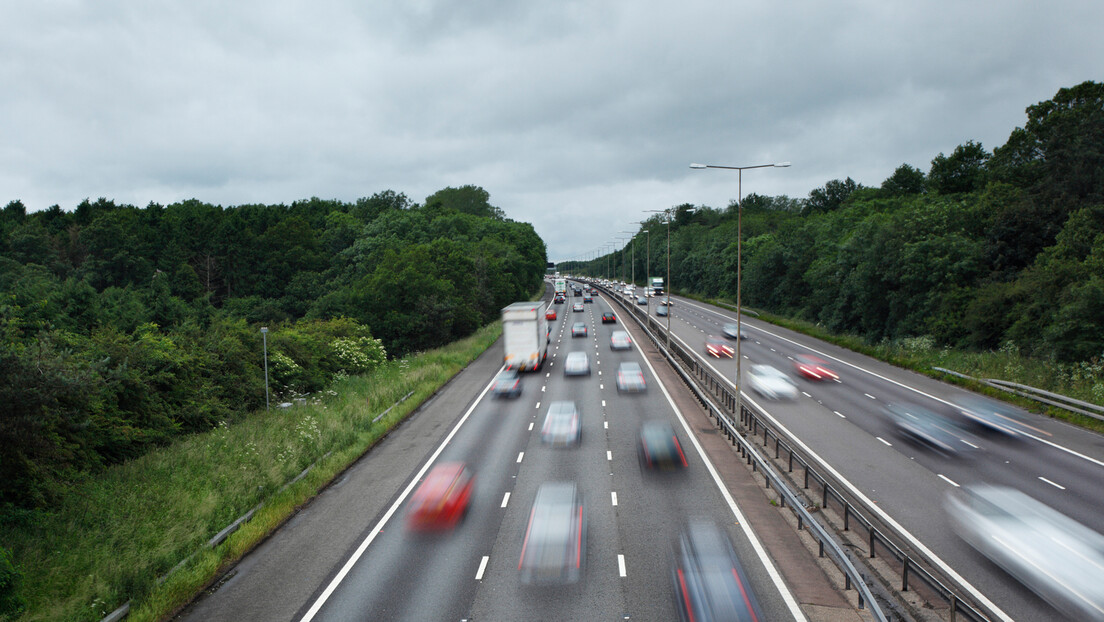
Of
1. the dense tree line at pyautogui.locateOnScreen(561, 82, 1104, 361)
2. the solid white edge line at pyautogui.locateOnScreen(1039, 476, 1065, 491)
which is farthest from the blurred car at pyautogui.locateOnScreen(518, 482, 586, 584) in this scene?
the dense tree line at pyautogui.locateOnScreen(561, 82, 1104, 361)

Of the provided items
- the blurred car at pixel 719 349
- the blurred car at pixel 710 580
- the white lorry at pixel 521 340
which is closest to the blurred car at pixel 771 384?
the blurred car at pixel 719 349

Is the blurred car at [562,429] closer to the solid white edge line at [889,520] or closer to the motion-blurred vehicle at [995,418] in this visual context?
the solid white edge line at [889,520]

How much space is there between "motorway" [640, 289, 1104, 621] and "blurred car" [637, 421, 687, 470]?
5.40 m

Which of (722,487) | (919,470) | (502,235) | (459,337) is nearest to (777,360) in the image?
(919,470)

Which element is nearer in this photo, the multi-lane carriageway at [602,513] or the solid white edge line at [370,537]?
the multi-lane carriageway at [602,513]

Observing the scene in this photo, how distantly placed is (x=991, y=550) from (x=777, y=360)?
34873 mm

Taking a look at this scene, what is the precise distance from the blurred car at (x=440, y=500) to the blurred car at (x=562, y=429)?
16.9ft

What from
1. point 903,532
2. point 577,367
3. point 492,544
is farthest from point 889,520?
point 577,367

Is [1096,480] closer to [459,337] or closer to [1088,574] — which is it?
[1088,574]

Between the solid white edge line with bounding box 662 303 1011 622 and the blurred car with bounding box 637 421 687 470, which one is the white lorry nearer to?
the solid white edge line with bounding box 662 303 1011 622

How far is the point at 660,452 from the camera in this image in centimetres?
2327

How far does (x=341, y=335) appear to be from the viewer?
199 ft

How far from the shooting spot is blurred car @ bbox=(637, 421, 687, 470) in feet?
75.8

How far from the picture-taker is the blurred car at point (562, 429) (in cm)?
2675
